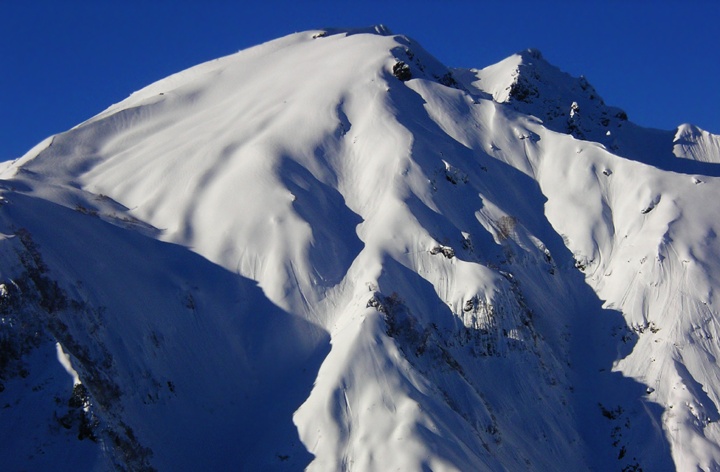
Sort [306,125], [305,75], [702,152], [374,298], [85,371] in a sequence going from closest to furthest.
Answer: [85,371] → [374,298] → [306,125] → [305,75] → [702,152]

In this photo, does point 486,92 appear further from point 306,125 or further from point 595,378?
point 595,378

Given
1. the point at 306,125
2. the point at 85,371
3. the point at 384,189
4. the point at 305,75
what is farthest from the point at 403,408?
the point at 305,75

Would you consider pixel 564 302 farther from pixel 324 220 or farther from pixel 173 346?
pixel 173 346

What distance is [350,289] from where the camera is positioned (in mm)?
56125

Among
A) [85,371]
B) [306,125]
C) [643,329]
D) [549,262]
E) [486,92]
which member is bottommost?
[85,371]

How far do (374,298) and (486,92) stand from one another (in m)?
47.4

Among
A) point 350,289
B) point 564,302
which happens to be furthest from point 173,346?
point 564,302

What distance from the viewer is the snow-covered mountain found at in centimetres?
4516

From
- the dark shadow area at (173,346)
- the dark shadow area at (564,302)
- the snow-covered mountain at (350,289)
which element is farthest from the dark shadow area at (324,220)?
the dark shadow area at (564,302)

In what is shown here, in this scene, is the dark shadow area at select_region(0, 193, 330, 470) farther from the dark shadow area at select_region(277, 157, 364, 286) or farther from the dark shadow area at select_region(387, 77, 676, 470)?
the dark shadow area at select_region(387, 77, 676, 470)

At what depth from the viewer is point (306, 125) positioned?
70250 millimetres

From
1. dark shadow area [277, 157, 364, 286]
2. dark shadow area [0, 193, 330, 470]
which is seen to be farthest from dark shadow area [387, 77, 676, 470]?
dark shadow area [0, 193, 330, 470]

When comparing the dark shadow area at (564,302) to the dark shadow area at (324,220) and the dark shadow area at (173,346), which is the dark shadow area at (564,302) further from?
the dark shadow area at (173,346)

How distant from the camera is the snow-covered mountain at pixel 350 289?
1778 inches
